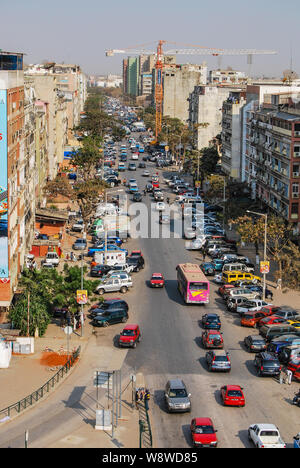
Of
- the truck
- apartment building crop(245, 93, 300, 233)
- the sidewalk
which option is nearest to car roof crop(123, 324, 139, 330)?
the sidewalk

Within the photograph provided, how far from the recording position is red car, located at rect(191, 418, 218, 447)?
3186 centimetres

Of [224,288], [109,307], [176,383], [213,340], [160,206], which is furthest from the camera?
[160,206]

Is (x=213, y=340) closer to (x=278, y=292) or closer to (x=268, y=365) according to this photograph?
(x=268, y=365)

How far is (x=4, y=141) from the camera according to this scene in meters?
48.8

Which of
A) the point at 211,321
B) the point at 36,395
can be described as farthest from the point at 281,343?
the point at 36,395

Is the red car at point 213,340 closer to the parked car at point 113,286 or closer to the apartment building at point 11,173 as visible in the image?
the apartment building at point 11,173

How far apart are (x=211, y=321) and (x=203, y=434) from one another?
17.8 metres

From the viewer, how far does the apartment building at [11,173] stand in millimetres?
48906

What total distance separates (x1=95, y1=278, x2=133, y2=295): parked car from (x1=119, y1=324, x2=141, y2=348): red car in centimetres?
1188

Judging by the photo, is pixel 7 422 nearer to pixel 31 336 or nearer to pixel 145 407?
pixel 145 407

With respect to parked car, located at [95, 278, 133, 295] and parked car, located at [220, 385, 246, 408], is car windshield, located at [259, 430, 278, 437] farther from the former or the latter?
parked car, located at [95, 278, 133, 295]

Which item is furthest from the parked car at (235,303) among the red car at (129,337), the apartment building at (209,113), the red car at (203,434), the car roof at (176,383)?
the apartment building at (209,113)

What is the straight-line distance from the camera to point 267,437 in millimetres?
31719
